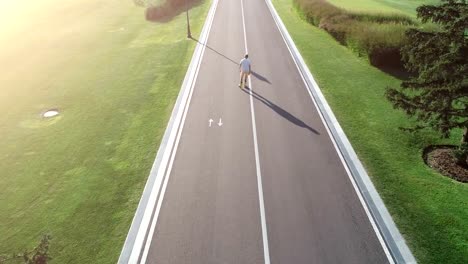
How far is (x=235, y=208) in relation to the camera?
1142 cm

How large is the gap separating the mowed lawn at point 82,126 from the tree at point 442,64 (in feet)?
33.8

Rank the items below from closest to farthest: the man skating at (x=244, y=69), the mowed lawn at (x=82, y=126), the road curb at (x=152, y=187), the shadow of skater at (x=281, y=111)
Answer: the road curb at (x=152, y=187)
the mowed lawn at (x=82, y=126)
the shadow of skater at (x=281, y=111)
the man skating at (x=244, y=69)

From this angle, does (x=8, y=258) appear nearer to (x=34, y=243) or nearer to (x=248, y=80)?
(x=34, y=243)

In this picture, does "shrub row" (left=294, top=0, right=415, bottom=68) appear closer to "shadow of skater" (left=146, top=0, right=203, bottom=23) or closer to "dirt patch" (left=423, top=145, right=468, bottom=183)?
"dirt patch" (left=423, top=145, right=468, bottom=183)

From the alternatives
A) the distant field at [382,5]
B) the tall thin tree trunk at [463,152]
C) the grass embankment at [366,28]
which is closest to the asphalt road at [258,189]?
the tall thin tree trunk at [463,152]

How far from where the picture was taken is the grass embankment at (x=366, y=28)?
2219cm

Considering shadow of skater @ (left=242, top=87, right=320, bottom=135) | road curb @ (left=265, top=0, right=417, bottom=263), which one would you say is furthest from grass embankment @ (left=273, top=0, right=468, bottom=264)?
shadow of skater @ (left=242, top=87, right=320, bottom=135)

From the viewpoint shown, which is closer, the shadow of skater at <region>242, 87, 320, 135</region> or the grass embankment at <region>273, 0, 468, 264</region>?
the grass embankment at <region>273, 0, 468, 264</region>

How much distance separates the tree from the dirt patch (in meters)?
0.52

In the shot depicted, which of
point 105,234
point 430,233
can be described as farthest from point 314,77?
point 105,234

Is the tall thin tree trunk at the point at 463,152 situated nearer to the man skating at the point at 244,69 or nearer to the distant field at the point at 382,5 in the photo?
the man skating at the point at 244,69

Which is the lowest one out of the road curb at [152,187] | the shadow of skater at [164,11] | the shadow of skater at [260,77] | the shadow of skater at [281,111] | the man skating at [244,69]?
the road curb at [152,187]

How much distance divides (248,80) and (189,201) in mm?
10718

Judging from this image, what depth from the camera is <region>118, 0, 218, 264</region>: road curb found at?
1008 cm
